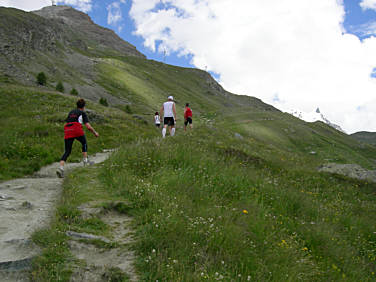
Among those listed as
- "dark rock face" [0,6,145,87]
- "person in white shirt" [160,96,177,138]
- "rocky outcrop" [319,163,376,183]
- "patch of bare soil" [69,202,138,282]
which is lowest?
"patch of bare soil" [69,202,138,282]

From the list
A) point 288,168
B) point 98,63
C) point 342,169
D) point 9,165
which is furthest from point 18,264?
point 98,63

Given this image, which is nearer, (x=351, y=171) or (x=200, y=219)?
(x=200, y=219)

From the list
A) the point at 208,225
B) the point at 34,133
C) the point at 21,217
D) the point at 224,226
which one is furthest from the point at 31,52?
the point at 224,226

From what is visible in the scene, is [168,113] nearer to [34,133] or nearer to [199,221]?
[34,133]

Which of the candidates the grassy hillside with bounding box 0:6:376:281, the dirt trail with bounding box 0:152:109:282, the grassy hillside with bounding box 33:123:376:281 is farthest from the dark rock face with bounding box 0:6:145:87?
the grassy hillside with bounding box 33:123:376:281

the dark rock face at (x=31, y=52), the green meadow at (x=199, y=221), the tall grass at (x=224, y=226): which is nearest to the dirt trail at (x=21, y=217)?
the green meadow at (x=199, y=221)

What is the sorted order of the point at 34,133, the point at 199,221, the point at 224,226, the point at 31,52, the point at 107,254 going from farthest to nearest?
the point at 31,52
the point at 34,133
the point at 199,221
the point at 224,226
the point at 107,254

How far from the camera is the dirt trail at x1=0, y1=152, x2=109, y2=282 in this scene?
11.4 feet

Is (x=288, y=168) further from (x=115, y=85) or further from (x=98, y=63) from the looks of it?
(x=98, y=63)

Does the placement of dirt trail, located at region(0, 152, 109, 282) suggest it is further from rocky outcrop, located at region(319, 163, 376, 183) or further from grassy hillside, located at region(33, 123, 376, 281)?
rocky outcrop, located at region(319, 163, 376, 183)

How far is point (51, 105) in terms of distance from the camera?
20.5 m

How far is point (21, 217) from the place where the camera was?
495 cm

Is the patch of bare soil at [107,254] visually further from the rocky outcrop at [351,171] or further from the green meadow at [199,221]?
the rocky outcrop at [351,171]

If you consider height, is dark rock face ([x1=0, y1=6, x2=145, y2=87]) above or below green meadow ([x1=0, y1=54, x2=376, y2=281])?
above
